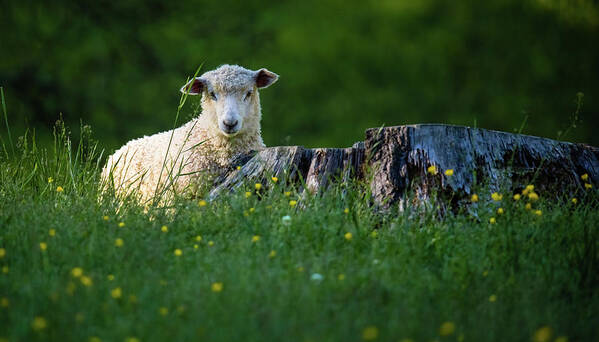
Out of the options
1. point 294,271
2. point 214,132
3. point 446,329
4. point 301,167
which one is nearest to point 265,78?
point 214,132

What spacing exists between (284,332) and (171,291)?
0.61 meters

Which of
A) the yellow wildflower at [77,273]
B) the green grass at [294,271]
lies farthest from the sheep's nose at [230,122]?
the yellow wildflower at [77,273]

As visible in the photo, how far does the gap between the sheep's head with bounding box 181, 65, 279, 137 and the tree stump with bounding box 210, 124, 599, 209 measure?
2.14ft

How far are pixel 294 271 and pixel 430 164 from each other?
144 cm

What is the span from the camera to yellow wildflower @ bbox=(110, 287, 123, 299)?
243 centimetres

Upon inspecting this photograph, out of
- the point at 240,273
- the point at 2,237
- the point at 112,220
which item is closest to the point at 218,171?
the point at 112,220

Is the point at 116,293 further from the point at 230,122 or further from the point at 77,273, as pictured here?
the point at 230,122

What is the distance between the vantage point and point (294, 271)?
2738 millimetres

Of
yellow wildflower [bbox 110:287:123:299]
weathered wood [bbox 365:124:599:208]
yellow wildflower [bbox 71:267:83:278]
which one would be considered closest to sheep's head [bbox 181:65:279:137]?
weathered wood [bbox 365:124:599:208]

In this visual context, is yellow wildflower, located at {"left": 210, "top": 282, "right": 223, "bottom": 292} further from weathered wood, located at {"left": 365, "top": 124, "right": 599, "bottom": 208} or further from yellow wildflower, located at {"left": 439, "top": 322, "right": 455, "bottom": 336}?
weathered wood, located at {"left": 365, "top": 124, "right": 599, "bottom": 208}

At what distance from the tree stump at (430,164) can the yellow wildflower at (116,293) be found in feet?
5.07

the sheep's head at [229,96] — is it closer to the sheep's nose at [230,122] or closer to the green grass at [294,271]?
the sheep's nose at [230,122]

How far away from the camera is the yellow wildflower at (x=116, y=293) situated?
7.96ft

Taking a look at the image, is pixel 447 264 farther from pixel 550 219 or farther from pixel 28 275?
pixel 28 275
